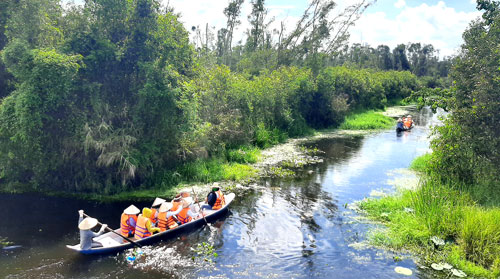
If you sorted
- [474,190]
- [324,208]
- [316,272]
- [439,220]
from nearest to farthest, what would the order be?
Result: [316,272] < [439,220] < [474,190] < [324,208]

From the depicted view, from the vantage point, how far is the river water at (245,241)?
8.56m

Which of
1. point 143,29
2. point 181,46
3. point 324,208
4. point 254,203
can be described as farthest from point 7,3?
point 324,208

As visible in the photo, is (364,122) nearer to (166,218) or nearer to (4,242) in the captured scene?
(166,218)

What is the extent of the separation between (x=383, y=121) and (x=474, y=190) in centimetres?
A: 2481

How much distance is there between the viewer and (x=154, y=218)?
10.7 meters

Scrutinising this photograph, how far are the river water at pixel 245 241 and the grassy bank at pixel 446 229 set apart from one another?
0.71 metres

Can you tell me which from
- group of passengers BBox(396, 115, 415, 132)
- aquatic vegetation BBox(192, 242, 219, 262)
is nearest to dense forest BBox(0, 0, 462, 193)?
aquatic vegetation BBox(192, 242, 219, 262)

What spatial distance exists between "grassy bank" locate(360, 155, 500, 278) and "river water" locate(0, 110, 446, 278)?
71 centimetres

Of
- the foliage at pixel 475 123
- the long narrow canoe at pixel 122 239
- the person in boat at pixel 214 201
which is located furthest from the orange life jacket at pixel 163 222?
the foliage at pixel 475 123

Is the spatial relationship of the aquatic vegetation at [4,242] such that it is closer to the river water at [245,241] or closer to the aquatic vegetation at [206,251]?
the river water at [245,241]

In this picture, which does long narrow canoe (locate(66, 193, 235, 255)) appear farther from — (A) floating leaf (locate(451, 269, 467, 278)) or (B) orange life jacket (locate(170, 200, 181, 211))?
(A) floating leaf (locate(451, 269, 467, 278))

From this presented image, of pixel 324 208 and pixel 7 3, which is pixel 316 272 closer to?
pixel 324 208

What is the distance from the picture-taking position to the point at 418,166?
57.3 feet

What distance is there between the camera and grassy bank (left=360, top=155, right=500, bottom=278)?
8.43m
